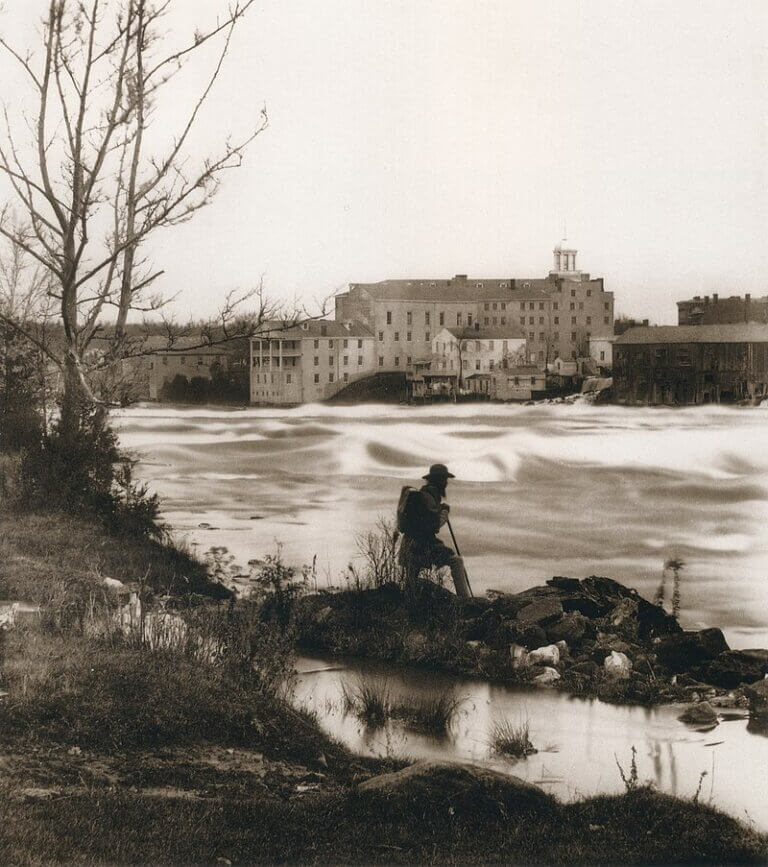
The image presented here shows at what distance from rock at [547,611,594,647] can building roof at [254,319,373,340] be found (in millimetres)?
1412

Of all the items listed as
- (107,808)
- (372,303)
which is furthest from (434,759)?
(372,303)

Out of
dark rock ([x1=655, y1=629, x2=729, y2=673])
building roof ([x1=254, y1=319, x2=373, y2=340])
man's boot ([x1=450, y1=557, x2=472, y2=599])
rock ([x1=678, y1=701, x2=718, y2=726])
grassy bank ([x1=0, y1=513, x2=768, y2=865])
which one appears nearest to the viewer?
grassy bank ([x1=0, y1=513, x2=768, y2=865])

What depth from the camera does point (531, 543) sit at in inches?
166

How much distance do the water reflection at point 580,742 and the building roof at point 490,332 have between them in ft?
4.55

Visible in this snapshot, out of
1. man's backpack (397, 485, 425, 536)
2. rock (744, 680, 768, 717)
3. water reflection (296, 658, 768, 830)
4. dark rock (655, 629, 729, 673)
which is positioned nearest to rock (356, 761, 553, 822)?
water reflection (296, 658, 768, 830)

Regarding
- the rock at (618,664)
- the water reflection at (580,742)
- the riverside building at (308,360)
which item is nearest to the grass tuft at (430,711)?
the water reflection at (580,742)

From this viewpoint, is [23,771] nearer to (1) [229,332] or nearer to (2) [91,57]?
(1) [229,332]

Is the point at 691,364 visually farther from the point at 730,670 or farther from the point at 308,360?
the point at 308,360

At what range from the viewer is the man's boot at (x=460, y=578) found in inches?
166

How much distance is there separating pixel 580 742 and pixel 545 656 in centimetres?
39

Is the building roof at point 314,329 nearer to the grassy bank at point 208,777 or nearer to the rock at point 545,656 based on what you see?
the grassy bank at point 208,777

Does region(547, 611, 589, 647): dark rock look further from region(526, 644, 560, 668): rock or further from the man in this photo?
the man

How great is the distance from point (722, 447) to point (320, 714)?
6.27 ft

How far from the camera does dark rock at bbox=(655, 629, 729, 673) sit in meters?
3.96
